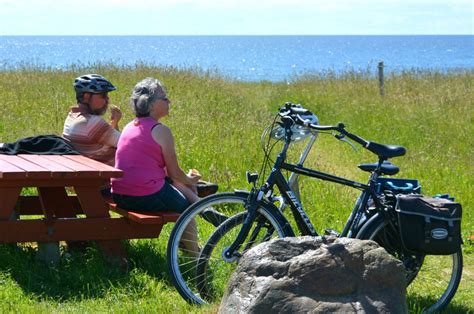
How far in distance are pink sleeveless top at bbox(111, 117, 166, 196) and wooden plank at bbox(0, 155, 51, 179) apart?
606mm

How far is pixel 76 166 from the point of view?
6035mm

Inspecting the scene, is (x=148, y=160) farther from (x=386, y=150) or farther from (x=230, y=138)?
(x=230, y=138)

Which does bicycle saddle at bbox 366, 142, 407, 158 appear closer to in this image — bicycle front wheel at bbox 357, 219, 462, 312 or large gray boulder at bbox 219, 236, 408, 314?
bicycle front wheel at bbox 357, 219, 462, 312

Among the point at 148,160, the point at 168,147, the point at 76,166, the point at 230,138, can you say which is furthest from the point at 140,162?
the point at 230,138

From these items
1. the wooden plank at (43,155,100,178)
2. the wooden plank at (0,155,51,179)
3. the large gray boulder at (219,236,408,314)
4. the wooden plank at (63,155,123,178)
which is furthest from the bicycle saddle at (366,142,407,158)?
the wooden plank at (0,155,51,179)

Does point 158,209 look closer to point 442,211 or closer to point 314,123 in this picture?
point 314,123

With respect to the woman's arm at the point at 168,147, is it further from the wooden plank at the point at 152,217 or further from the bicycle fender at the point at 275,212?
the bicycle fender at the point at 275,212

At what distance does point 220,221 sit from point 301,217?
0.60 m

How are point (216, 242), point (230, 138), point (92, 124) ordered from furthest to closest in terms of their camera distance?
1. point (230, 138)
2. point (92, 124)
3. point (216, 242)

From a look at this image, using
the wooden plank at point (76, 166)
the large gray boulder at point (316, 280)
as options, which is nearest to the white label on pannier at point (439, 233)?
the large gray boulder at point (316, 280)

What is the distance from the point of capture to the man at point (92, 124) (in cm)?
680

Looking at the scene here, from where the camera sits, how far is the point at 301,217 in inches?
217

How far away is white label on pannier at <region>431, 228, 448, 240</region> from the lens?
5.16 metres

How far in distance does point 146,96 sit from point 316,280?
7.51 feet
